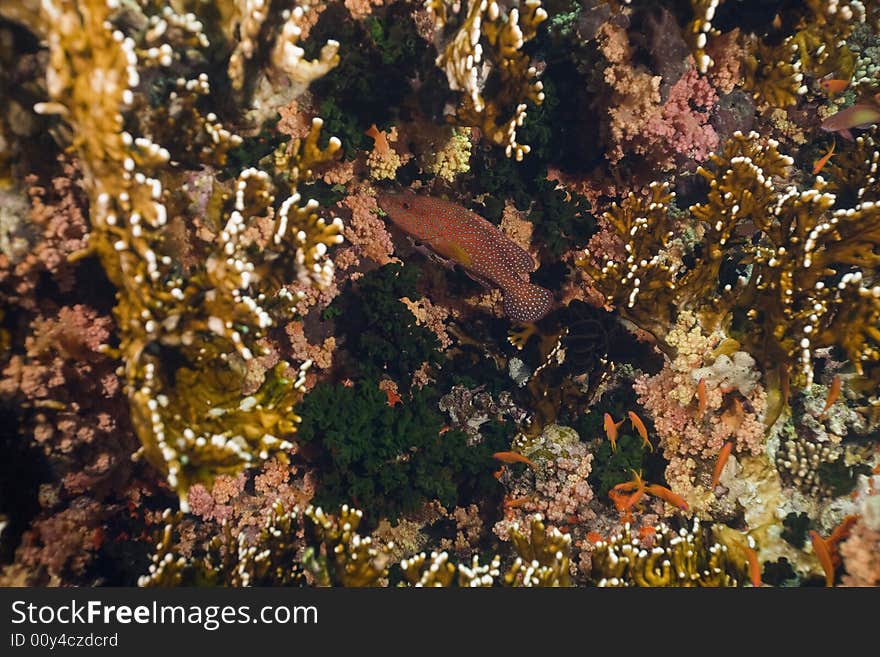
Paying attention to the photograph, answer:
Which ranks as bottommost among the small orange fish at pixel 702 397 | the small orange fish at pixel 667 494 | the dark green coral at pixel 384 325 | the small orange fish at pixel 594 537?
the small orange fish at pixel 594 537

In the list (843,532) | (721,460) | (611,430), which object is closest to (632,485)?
(611,430)

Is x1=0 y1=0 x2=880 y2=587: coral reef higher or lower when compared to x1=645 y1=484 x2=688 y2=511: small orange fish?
higher

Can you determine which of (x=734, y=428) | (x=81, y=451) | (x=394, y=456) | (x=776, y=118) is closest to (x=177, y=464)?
(x=81, y=451)

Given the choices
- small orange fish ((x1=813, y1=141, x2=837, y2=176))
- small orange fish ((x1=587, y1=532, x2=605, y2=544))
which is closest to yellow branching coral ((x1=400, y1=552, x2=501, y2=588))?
small orange fish ((x1=587, y1=532, x2=605, y2=544))

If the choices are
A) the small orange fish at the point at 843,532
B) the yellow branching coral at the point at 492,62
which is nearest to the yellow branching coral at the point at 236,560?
the yellow branching coral at the point at 492,62

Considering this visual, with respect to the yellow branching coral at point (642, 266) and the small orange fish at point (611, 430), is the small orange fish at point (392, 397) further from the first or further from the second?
the yellow branching coral at point (642, 266)

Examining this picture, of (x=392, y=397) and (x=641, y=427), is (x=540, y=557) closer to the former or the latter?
(x=641, y=427)

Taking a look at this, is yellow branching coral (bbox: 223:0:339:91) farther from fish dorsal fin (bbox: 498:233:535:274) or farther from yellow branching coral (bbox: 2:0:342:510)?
fish dorsal fin (bbox: 498:233:535:274)
